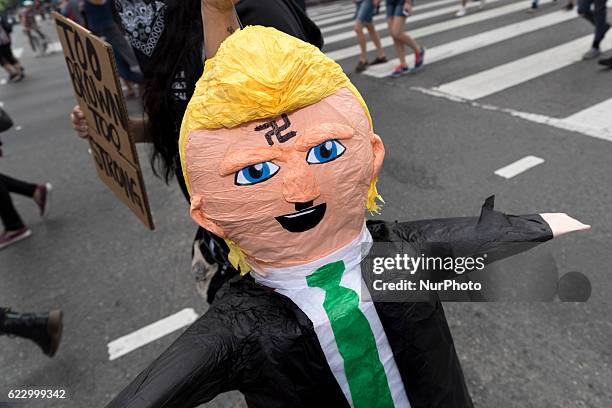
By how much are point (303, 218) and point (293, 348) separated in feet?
1.08

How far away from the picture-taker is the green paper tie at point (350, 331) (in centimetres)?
122

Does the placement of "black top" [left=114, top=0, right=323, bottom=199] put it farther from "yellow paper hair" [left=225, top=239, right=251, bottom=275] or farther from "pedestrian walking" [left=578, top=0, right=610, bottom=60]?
"pedestrian walking" [left=578, top=0, right=610, bottom=60]

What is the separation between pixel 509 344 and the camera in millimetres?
2402

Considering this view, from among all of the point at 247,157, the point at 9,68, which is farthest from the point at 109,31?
the point at 247,157

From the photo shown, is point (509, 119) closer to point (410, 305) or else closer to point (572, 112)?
point (572, 112)

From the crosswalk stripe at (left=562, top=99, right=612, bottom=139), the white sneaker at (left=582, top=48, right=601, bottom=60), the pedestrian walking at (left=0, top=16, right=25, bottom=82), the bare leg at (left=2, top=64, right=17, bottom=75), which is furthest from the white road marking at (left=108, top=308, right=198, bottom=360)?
the bare leg at (left=2, top=64, right=17, bottom=75)

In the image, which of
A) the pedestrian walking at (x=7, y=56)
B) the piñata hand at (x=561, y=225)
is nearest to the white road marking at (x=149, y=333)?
the piñata hand at (x=561, y=225)

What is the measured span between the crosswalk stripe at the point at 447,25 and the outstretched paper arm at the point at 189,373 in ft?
23.3

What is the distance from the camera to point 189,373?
115cm

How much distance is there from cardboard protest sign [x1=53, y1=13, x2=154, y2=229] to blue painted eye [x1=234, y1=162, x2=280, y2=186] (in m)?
0.64

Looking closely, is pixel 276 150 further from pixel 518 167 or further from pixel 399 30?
pixel 399 30

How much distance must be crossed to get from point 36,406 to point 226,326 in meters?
1.76

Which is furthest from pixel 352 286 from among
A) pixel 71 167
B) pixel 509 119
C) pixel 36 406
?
pixel 71 167

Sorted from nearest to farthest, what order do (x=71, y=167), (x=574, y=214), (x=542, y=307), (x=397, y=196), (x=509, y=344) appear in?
→ (x=509, y=344) → (x=542, y=307) → (x=574, y=214) → (x=397, y=196) → (x=71, y=167)
